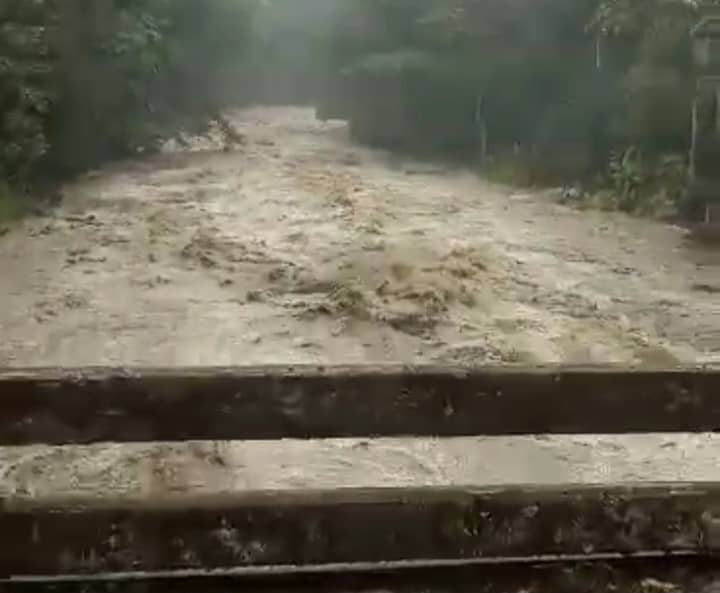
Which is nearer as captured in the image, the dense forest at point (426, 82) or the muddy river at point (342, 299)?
the muddy river at point (342, 299)

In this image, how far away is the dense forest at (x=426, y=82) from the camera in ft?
51.1

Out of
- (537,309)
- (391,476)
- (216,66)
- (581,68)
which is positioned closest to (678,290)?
(537,309)

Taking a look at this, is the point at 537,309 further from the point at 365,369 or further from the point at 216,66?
the point at 216,66

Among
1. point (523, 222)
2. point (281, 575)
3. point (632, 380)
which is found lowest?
point (523, 222)

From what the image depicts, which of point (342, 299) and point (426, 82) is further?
point (426, 82)

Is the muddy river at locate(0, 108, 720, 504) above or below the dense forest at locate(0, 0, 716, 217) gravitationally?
below

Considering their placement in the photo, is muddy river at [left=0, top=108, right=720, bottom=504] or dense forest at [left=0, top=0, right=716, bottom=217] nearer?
muddy river at [left=0, top=108, right=720, bottom=504]

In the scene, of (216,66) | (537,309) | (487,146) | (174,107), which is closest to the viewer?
(537,309)

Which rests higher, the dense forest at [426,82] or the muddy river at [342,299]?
the dense forest at [426,82]

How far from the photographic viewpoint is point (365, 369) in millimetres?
2662

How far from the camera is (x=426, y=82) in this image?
20.1m

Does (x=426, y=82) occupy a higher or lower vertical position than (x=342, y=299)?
higher

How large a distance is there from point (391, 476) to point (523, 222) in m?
8.77

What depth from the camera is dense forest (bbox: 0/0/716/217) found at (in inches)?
613
